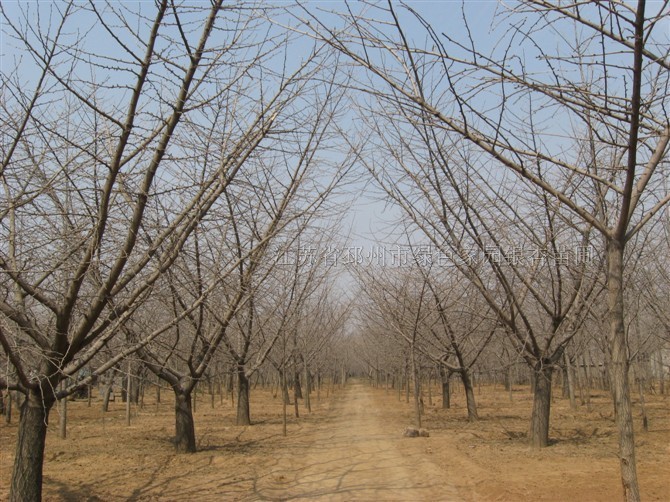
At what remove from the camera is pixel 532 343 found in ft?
29.7

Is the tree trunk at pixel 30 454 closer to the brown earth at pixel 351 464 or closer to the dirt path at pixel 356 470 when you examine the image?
the brown earth at pixel 351 464

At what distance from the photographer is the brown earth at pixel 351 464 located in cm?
653

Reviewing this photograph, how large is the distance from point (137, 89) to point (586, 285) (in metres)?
7.49

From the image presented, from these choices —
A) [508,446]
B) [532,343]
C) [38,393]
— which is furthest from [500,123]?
[508,446]

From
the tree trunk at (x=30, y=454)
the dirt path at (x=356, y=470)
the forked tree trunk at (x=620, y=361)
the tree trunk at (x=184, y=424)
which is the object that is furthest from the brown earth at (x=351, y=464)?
the forked tree trunk at (x=620, y=361)

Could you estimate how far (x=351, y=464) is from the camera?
28.0 feet

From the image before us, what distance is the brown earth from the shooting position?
21.4 feet

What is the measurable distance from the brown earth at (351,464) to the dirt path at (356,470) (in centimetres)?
2

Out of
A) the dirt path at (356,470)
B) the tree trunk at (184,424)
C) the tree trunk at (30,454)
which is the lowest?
the dirt path at (356,470)

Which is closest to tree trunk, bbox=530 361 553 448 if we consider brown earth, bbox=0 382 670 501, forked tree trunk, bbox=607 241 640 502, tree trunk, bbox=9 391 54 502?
brown earth, bbox=0 382 670 501

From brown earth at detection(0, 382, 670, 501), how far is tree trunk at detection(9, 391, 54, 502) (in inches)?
83.0

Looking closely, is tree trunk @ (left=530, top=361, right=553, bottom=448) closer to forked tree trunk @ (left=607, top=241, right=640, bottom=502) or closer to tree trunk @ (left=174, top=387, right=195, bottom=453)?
tree trunk @ (left=174, top=387, right=195, bottom=453)

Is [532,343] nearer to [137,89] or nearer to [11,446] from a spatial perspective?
[137,89]

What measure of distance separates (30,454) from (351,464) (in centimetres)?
505
